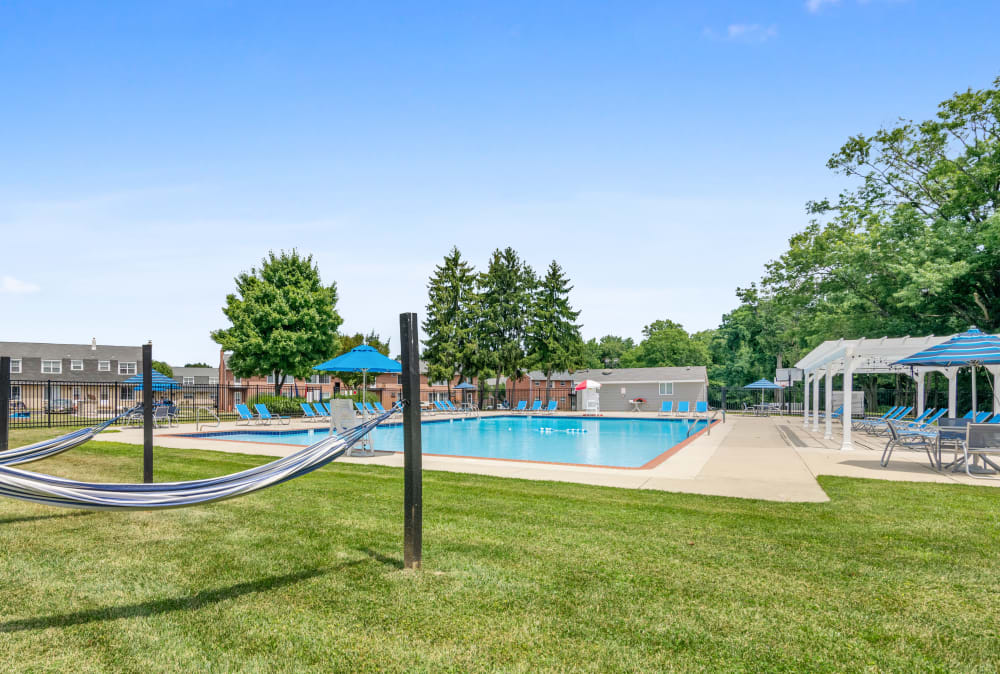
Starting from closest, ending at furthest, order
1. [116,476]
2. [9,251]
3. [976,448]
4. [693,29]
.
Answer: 1. [116,476]
2. [976,448]
3. [693,29]
4. [9,251]

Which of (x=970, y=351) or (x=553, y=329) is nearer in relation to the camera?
(x=970, y=351)

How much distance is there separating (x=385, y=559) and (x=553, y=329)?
110 feet

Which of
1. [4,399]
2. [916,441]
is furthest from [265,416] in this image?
[916,441]

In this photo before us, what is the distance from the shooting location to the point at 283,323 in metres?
29.0

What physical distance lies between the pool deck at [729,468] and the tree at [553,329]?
23.1 meters

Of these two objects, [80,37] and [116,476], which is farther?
[80,37]

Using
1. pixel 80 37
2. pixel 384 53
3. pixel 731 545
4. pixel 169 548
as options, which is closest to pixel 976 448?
A: pixel 731 545

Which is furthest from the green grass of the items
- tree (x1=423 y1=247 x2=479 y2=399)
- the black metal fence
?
tree (x1=423 y1=247 x2=479 y2=399)

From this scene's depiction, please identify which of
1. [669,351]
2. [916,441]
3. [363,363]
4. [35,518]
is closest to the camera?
[35,518]

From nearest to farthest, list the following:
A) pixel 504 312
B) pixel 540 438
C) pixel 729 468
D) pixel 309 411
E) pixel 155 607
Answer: pixel 155 607
pixel 729 468
pixel 540 438
pixel 309 411
pixel 504 312

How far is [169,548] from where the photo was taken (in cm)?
460

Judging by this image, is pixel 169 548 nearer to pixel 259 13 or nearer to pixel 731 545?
pixel 731 545

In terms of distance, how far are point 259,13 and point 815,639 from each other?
1385cm

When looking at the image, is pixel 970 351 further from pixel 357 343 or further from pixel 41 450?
pixel 357 343
